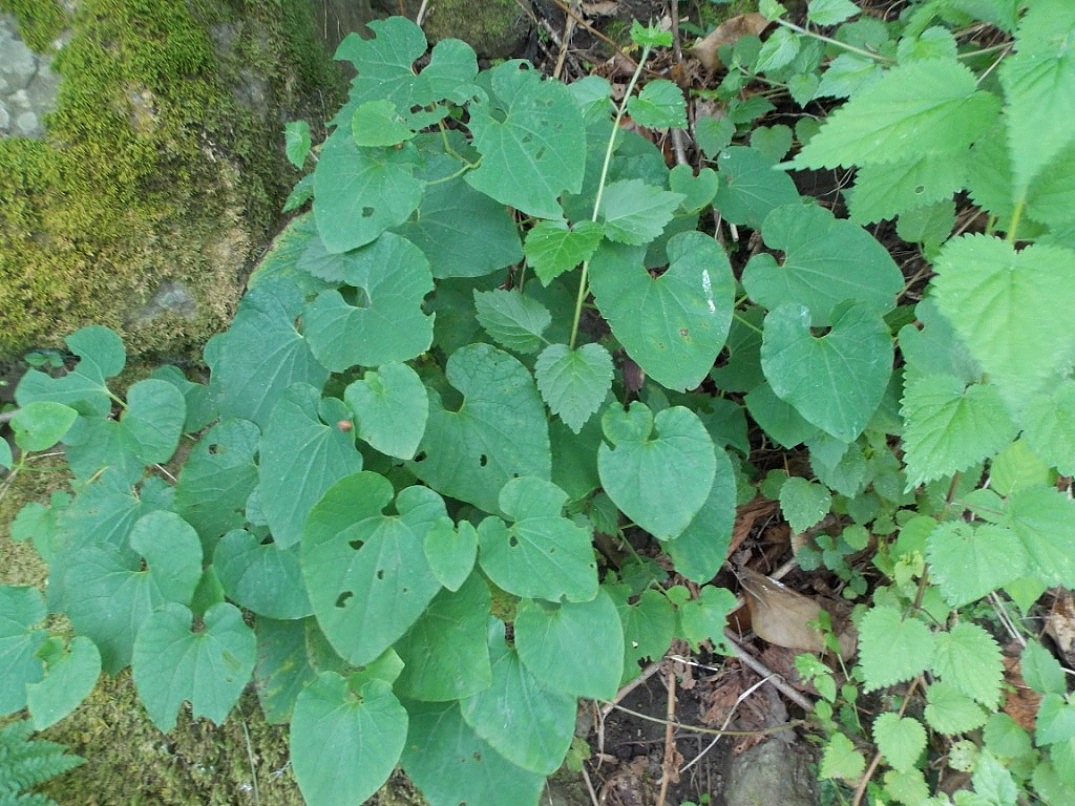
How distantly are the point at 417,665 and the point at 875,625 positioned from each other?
1.02m

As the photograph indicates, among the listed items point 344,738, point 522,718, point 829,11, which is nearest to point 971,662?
point 522,718

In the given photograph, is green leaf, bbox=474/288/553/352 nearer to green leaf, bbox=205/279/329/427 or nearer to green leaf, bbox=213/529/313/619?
green leaf, bbox=205/279/329/427

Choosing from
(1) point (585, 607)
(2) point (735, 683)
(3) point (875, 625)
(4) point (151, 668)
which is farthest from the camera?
(2) point (735, 683)

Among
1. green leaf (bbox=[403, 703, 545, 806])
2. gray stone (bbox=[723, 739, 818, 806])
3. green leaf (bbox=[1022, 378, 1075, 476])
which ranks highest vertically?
green leaf (bbox=[1022, 378, 1075, 476])

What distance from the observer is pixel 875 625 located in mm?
1483

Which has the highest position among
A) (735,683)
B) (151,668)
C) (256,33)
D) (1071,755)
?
(256,33)

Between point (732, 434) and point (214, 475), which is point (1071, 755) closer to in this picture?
point (732, 434)

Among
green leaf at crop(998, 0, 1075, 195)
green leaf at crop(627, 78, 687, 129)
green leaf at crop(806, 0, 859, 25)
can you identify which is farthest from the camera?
green leaf at crop(806, 0, 859, 25)

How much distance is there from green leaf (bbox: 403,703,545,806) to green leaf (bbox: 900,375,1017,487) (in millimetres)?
1004

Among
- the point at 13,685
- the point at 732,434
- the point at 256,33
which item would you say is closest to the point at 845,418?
the point at 732,434

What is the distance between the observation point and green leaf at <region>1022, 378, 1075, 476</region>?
1.14m

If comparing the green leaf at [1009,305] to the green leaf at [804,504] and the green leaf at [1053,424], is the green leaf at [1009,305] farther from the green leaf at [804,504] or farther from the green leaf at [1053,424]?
the green leaf at [804,504]

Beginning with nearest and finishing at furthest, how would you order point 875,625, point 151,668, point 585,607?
point 151,668 → point 585,607 → point 875,625

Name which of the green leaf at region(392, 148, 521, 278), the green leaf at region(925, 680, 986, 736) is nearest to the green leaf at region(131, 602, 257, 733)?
the green leaf at region(392, 148, 521, 278)
